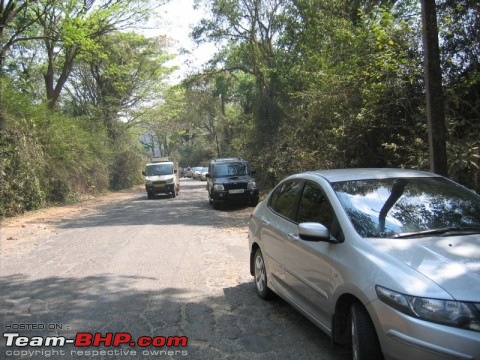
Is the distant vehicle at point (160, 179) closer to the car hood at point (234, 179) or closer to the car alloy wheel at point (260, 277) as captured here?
the car hood at point (234, 179)

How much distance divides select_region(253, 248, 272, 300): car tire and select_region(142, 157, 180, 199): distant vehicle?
65.4ft

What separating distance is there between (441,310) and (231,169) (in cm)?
1566

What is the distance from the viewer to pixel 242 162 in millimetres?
18812

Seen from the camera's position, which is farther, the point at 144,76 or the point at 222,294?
the point at 144,76

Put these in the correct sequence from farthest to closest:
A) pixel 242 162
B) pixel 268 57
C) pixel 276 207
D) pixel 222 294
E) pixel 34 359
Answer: pixel 268 57
pixel 242 162
pixel 222 294
pixel 276 207
pixel 34 359

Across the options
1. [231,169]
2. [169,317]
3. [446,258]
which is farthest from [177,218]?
[446,258]

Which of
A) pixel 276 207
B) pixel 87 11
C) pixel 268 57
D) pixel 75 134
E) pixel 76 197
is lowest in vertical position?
pixel 76 197

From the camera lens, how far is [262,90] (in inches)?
1101

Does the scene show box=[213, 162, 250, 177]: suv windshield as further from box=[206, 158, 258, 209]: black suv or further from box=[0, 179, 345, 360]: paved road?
box=[0, 179, 345, 360]: paved road

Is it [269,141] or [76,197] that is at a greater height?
[269,141]

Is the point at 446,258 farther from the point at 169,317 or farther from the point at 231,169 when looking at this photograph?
the point at 231,169

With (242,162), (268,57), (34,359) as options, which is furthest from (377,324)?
(268,57)

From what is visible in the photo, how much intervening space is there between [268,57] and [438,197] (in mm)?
24035

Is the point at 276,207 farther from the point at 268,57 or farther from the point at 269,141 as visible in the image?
the point at 268,57
